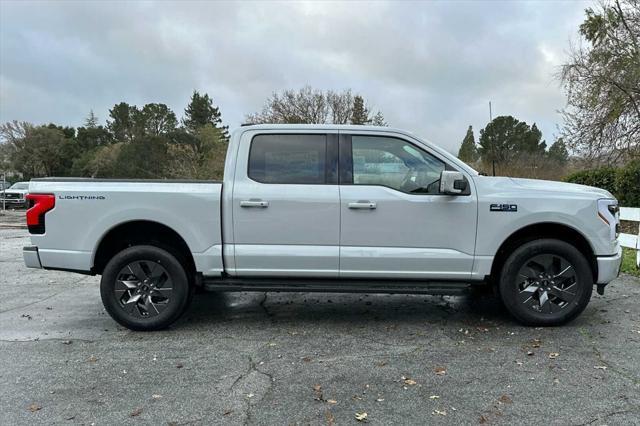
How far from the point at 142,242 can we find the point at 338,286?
210 centimetres

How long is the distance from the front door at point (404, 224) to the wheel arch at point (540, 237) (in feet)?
1.40

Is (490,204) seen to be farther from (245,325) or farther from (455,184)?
(245,325)

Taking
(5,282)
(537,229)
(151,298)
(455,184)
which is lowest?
(5,282)

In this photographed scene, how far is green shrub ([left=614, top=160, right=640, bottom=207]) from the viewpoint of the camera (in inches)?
537

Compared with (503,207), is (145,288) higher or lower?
lower

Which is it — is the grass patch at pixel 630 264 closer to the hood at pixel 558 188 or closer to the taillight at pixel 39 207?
the hood at pixel 558 188

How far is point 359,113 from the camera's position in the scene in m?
32.2

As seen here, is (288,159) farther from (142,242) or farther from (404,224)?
(142,242)

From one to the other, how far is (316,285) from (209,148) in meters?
39.3

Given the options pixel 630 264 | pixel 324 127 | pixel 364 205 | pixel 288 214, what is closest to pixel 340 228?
pixel 364 205

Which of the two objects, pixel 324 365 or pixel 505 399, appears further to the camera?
pixel 324 365

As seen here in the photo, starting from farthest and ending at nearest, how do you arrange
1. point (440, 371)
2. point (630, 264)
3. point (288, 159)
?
point (630, 264)
point (288, 159)
point (440, 371)

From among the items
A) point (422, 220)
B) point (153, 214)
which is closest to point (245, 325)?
point (153, 214)

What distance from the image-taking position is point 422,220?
189 inches
